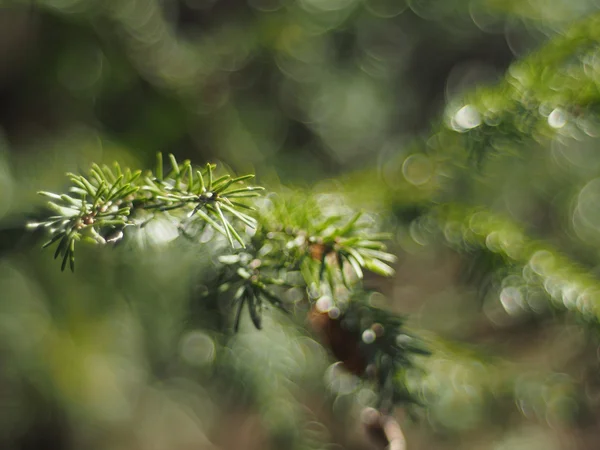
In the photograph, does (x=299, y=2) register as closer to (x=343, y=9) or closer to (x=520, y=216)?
(x=343, y=9)

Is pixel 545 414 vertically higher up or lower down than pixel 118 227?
lower down

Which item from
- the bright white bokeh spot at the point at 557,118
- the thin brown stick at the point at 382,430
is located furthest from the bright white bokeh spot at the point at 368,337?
the bright white bokeh spot at the point at 557,118

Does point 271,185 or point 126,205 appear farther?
point 271,185

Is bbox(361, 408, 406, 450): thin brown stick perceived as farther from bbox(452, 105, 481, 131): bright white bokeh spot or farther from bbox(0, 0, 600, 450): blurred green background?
bbox(452, 105, 481, 131): bright white bokeh spot

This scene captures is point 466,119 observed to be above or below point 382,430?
above

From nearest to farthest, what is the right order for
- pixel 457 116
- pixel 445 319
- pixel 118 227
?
pixel 118 227
pixel 457 116
pixel 445 319

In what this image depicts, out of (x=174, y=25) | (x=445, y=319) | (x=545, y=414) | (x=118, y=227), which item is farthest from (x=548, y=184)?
(x=118, y=227)

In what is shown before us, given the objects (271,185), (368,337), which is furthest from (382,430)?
(271,185)

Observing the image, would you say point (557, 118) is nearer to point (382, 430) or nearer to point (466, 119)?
point (466, 119)
